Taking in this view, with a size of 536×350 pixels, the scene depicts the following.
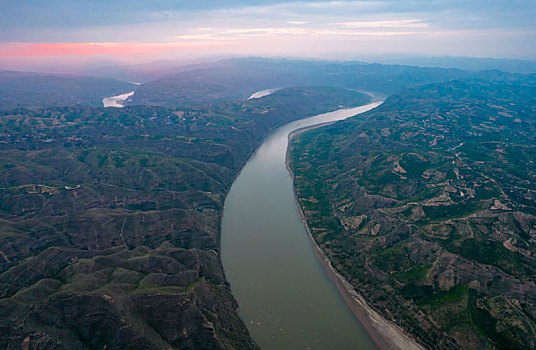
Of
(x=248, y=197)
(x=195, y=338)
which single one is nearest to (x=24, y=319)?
(x=195, y=338)

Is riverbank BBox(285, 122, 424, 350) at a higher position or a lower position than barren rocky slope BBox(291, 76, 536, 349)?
lower

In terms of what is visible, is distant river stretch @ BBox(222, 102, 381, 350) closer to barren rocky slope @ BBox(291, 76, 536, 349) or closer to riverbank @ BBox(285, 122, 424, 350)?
riverbank @ BBox(285, 122, 424, 350)

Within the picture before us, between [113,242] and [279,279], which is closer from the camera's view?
[279,279]

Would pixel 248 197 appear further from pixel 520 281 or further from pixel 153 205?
pixel 520 281

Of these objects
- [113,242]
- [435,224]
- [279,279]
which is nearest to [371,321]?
[279,279]

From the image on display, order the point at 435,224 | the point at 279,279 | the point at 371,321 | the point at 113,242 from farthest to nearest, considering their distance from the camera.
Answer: the point at 435,224 < the point at 113,242 < the point at 279,279 < the point at 371,321

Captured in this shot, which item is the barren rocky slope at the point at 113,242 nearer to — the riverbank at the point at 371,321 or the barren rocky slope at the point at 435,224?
the riverbank at the point at 371,321

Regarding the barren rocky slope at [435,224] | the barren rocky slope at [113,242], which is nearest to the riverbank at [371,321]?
the barren rocky slope at [435,224]

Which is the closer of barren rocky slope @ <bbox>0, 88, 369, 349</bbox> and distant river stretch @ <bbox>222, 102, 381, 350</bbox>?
barren rocky slope @ <bbox>0, 88, 369, 349</bbox>

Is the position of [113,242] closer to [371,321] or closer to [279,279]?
[279,279]

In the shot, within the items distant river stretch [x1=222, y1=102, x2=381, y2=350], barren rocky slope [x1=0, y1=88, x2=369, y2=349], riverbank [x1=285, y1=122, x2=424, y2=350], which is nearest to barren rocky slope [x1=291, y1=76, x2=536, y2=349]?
riverbank [x1=285, y1=122, x2=424, y2=350]
